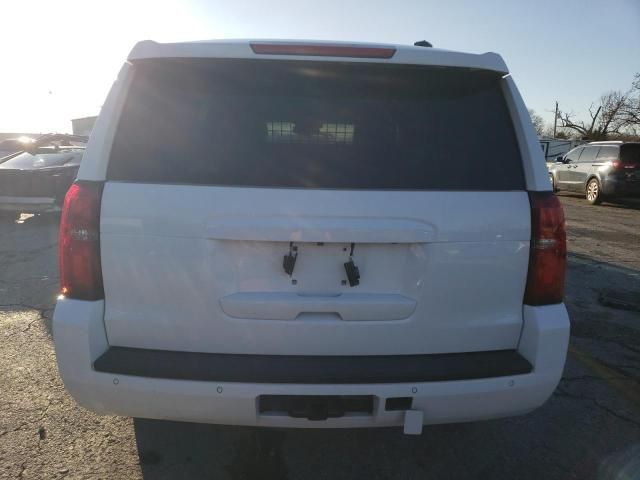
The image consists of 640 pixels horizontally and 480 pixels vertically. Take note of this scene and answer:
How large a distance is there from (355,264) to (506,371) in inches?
31.7

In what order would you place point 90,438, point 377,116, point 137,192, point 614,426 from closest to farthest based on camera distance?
1. point 137,192
2. point 377,116
3. point 90,438
4. point 614,426

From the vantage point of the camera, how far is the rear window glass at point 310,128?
2.08 meters

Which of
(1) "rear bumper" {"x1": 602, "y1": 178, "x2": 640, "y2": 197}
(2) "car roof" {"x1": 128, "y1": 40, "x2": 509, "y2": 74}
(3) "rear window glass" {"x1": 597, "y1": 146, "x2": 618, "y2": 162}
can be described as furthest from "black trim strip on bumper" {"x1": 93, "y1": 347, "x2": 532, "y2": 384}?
(3) "rear window glass" {"x1": 597, "y1": 146, "x2": 618, "y2": 162}

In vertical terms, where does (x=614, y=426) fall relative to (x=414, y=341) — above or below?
below

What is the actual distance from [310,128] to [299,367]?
3.40 ft

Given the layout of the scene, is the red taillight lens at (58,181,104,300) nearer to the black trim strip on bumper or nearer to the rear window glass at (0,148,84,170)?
the black trim strip on bumper

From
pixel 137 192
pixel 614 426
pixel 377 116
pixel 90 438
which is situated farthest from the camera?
pixel 614 426

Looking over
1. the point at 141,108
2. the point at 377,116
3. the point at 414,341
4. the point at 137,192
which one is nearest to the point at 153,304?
the point at 137,192

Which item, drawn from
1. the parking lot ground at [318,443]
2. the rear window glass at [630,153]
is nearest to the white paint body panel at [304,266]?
the parking lot ground at [318,443]

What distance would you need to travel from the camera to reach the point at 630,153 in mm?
14758

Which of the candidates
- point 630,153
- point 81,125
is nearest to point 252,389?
point 630,153

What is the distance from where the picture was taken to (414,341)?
2113 mm

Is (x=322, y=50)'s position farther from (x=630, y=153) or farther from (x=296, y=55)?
(x=630, y=153)

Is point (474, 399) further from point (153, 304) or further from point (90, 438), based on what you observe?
point (90, 438)
